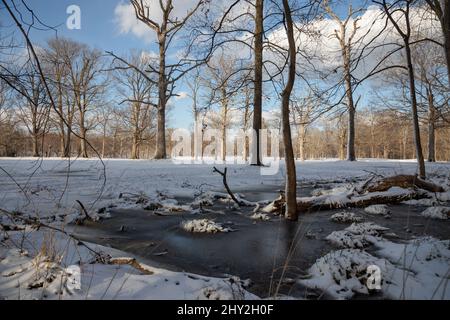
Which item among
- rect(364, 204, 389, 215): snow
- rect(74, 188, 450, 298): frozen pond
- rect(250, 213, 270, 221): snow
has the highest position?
rect(364, 204, 389, 215): snow

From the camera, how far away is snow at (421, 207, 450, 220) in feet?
15.2

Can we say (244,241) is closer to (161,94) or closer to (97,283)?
(97,283)

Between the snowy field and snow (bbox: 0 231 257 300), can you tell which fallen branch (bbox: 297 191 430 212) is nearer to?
the snowy field

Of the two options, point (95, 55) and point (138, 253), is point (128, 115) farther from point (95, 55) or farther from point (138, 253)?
point (138, 253)

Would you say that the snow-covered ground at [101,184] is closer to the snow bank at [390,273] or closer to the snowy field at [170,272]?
the snowy field at [170,272]

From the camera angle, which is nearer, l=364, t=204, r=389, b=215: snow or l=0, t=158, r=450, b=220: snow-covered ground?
l=0, t=158, r=450, b=220: snow-covered ground

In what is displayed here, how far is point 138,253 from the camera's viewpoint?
3.23 meters

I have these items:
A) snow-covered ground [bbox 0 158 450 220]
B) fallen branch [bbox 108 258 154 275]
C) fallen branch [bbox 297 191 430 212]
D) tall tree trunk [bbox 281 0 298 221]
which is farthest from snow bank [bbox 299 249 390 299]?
fallen branch [bbox 297 191 430 212]

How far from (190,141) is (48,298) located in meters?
50.5

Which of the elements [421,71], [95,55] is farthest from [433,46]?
[95,55]

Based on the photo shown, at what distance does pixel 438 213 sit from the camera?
468cm

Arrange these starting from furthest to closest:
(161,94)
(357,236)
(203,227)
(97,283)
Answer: (161,94)
(203,227)
(357,236)
(97,283)

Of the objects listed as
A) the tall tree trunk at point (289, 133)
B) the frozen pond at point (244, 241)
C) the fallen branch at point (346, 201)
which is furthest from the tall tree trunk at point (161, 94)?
the fallen branch at point (346, 201)

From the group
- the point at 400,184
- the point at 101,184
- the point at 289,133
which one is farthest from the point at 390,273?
the point at 101,184
